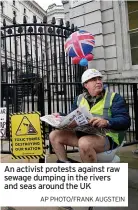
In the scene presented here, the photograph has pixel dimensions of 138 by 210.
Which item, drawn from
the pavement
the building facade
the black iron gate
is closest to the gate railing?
the black iron gate

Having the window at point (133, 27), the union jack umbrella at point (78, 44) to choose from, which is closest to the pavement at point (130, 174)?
the union jack umbrella at point (78, 44)

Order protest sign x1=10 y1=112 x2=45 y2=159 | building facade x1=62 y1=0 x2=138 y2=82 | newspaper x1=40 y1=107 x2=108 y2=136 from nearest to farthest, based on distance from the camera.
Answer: newspaper x1=40 y1=107 x2=108 y2=136 < protest sign x1=10 y1=112 x2=45 y2=159 < building facade x1=62 y1=0 x2=138 y2=82

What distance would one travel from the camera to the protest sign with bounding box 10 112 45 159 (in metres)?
3.36

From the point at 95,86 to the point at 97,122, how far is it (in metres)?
0.49

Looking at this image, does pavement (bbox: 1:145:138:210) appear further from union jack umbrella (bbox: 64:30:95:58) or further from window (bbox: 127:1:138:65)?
window (bbox: 127:1:138:65)

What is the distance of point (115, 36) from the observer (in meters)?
7.51

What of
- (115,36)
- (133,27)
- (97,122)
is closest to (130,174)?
(97,122)

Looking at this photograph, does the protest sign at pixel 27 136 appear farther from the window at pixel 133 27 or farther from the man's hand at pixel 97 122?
the window at pixel 133 27

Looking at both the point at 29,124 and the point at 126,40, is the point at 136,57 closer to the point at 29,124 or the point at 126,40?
the point at 126,40

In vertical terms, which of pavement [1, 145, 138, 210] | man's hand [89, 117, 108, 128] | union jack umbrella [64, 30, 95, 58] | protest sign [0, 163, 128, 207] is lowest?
pavement [1, 145, 138, 210]

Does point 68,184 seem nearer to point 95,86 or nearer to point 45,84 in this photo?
point 95,86

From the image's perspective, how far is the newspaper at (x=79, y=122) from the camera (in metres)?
2.40

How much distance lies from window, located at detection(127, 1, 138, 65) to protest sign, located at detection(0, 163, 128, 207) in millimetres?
5841

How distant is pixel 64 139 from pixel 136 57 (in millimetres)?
5325
